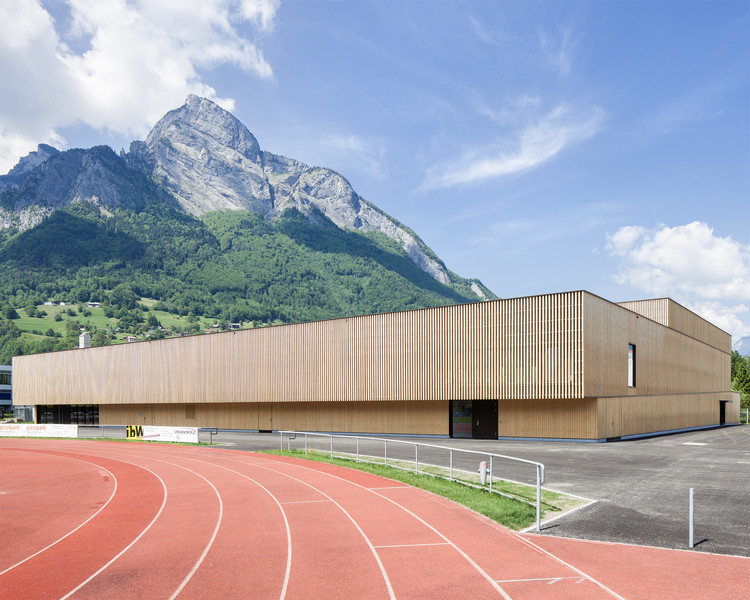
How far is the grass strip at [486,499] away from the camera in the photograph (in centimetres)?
1394

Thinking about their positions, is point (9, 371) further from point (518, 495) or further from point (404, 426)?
point (518, 495)

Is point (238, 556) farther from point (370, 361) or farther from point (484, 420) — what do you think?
point (370, 361)

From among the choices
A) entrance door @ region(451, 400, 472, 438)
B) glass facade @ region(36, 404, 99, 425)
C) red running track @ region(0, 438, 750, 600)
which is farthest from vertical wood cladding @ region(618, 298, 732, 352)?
glass facade @ region(36, 404, 99, 425)

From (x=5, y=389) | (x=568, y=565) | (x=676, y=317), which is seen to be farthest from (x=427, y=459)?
(x=5, y=389)

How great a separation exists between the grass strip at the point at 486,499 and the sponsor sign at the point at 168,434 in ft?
66.5

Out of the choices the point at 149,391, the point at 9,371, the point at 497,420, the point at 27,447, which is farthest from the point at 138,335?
the point at 497,420

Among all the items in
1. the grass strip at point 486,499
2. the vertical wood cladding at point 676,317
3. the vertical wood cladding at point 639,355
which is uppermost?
the vertical wood cladding at point 676,317

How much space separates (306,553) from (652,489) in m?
12.1

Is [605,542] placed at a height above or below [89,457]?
above

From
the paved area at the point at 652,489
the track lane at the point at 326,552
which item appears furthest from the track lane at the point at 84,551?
the paved area at the point at 652,489

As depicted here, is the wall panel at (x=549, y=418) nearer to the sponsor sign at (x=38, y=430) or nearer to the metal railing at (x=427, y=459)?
the metal railing at (x=427, y=459)

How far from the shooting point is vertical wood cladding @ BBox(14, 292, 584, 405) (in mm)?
37406

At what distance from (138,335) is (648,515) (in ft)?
633

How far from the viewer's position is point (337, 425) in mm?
47875
